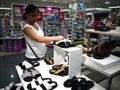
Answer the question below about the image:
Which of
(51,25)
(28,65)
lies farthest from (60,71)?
(51,25)

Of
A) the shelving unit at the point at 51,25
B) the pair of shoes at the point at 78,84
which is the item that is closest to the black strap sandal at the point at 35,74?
the pair of shoes at the point at 78,84

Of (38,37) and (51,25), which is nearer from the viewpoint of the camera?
(38,37)

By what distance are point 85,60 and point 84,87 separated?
1.11ft

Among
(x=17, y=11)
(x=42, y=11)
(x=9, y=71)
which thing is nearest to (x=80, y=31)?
(x=42, y=11)

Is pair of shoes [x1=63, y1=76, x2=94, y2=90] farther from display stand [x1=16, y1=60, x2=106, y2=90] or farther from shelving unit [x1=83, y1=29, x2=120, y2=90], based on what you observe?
shelving unit [x1=83, y1=29, x2=120, y2=90]

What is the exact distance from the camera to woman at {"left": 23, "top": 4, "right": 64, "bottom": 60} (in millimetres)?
Answer: 1689

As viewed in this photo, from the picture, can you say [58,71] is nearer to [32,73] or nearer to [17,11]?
[32,73]

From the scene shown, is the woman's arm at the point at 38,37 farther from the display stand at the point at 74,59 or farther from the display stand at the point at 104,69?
the display stand at the point at 104,69

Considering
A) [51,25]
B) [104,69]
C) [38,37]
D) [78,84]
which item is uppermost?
[51,25]

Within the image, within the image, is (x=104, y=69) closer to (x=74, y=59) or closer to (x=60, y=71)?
(x=74, y=59)

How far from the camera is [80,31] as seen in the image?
7.96 m

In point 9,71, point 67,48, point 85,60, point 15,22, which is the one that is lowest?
point 9,71

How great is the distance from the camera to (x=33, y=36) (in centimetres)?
171

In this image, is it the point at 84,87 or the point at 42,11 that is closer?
the point at 84,87
